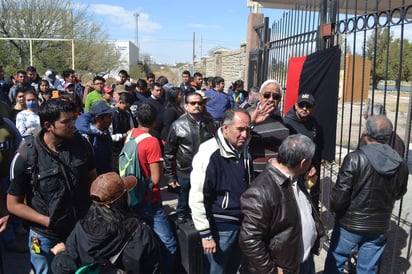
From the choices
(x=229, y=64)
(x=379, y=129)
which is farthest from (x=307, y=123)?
(x=229, y=64)

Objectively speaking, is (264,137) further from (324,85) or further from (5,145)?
(5,145)

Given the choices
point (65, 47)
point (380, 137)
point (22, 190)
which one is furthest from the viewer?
point (65, 47)

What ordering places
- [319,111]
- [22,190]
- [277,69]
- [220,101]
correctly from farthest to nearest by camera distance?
[220,101], [277,69], [319,111], [22,190]

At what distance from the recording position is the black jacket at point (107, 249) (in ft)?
7.30

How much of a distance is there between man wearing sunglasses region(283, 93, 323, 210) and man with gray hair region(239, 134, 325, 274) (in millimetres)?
1676

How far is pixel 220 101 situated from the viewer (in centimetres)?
798

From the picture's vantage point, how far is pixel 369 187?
297 centimetres

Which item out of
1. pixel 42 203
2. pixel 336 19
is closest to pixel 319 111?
pixel 336 19

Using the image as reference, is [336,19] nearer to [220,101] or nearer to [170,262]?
[170,262]

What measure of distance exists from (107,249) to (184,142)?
205 cm

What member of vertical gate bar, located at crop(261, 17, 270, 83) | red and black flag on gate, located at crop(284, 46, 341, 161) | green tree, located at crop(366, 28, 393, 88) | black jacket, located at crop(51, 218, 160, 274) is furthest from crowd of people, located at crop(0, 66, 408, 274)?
vertical gate bar, located at crop(261, 17, 270, 83)

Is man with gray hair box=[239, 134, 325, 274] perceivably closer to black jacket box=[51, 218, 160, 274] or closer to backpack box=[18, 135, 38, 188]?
black jacket box=[51, 218, 160, 274]

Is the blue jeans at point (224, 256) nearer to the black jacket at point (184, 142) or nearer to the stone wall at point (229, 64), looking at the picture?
the black jacket at point (184, 142)

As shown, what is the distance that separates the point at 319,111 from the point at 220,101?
12.3 ft
